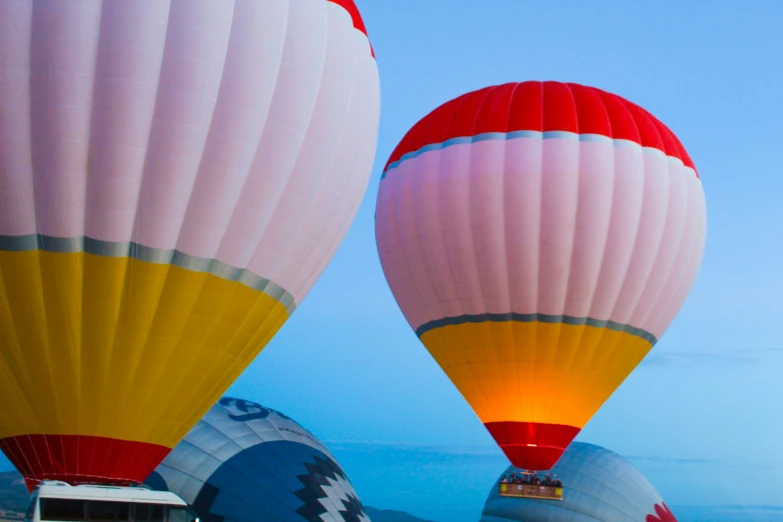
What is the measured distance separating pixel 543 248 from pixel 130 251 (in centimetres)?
840

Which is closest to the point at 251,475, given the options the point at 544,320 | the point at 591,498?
the point at 544,320

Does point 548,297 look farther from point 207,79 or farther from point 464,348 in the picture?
point 207,79

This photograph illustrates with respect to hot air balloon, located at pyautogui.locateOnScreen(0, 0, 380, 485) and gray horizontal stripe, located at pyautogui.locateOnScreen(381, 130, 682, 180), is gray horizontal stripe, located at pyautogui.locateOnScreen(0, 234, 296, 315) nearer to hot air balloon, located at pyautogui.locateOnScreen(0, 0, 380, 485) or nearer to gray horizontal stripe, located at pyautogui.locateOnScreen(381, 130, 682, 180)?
hot air balloon, located at pyautogui.locateOnScreen(0, 0, 380, 485)

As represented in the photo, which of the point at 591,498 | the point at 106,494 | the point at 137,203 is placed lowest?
the point at 106,494

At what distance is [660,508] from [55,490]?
18.6 meters

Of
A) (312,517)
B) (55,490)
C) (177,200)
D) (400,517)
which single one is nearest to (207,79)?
(177,200)

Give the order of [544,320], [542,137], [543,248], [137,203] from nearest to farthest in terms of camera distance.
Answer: [137,203] → [543,248] → [544,320] → [542,137]

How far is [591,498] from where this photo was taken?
2491cm

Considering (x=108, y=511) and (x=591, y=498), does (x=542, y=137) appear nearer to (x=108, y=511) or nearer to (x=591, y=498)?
(x=591, y=498)

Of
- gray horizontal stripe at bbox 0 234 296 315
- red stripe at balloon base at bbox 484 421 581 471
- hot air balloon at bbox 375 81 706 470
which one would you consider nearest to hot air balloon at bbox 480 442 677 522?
red stripe at balloon base at bbox 484 421 581 471

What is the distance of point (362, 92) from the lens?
45.3 ft

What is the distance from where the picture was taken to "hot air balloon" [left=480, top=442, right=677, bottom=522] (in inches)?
965

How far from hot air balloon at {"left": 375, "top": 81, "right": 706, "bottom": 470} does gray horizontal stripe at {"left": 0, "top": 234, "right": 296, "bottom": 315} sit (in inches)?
258

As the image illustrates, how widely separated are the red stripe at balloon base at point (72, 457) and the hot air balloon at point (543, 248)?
8.04 m
